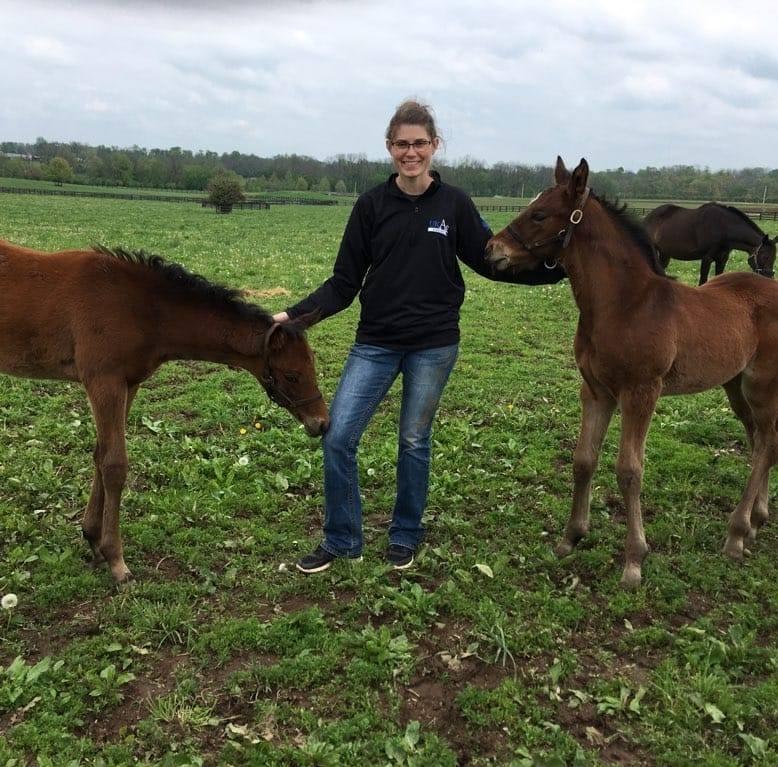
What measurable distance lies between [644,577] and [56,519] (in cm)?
436

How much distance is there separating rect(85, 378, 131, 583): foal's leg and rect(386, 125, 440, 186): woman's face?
2238 mm

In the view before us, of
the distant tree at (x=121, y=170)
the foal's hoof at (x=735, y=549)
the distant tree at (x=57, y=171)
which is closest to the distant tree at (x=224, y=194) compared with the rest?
the distant tree at (x=121, y=170)

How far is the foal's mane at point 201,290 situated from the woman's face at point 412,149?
1285 millimetres

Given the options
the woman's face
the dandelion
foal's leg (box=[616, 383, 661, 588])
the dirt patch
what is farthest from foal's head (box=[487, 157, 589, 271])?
the dandelion

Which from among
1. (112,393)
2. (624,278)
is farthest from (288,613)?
(624,278)

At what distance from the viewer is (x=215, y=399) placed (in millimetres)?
7359

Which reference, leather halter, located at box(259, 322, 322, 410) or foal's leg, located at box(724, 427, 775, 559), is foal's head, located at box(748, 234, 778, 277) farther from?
leather halter, located at box(259, 322, 322, 410)

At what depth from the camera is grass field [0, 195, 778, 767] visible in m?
3.08

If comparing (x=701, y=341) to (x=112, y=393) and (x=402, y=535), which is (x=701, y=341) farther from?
(x=112, y=393)

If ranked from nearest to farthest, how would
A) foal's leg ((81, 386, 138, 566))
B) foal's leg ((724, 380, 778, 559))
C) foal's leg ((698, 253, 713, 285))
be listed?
foal's leg ((81, 386, 138, 566)), foal's leg ((724, 380, 778, 559)), foal's leg ((698, 253, 713, 285))

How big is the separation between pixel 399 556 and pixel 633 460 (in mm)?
1747

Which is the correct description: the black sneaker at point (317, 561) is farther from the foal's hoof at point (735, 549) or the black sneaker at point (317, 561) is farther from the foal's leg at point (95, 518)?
the foal's hoof at point (735, 549)

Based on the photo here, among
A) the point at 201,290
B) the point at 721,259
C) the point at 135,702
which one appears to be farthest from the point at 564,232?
the point at 721,259

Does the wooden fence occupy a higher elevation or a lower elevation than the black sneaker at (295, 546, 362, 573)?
higher
